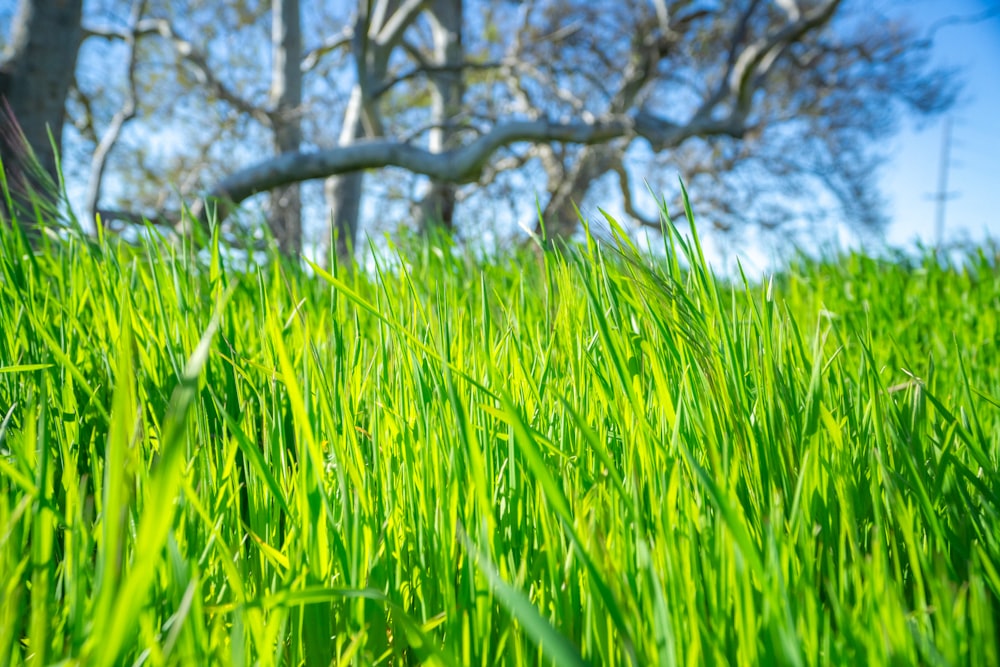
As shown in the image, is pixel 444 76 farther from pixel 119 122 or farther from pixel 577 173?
pixel 119 122

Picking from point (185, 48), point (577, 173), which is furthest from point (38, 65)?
point (577, 173)

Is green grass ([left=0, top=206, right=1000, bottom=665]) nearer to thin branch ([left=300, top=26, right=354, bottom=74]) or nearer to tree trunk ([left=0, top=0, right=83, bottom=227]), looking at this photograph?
tree trunk ([left=0, top=0, right=83, bottom=227])

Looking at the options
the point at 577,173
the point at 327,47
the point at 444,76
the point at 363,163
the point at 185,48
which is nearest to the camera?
the point at 363,163

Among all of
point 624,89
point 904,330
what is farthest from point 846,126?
point 904,330

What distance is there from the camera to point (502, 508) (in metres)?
0.66

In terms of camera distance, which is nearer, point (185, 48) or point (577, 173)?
point (185, 48)

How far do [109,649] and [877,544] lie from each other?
17.7 inches

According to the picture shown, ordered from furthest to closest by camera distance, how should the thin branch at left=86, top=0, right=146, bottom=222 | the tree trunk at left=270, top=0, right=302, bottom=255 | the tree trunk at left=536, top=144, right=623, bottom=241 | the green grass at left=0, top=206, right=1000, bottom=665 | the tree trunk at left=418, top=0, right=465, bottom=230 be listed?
the tree trunk at left=536, top=144, right=623, bottom=241
the tree trunk at left=418, top=0, right=465, bottom=230
the tree trunk at left=270, top=0, right=302, bottom=255
the thin branch at left=86, top=0, right=146, bottom=222
the green grass at left=0, top=206, right=1000, bottom=665

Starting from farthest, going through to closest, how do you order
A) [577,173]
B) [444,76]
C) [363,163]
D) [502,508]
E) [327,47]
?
[577,173], [444,76], [327,47], [363,163], [502,508]

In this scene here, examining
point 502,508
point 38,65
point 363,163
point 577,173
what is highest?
point 577,173

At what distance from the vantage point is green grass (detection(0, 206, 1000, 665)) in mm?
401

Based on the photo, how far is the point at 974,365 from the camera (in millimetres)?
1337

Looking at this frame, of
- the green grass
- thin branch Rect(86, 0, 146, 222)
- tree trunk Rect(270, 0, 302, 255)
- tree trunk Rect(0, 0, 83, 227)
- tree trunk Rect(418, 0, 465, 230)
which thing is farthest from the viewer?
tree trunk Rect(418, 0, 465, 230)

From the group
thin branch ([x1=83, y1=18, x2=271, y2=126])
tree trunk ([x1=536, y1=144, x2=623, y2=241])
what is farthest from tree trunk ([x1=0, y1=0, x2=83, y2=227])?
tree trunk ([x1=536, y1=144, x2=623, y2=241])
